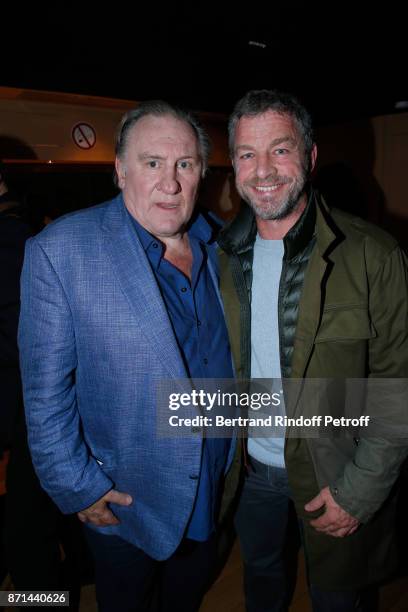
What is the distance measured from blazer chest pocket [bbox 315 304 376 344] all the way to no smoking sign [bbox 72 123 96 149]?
5.82 meters

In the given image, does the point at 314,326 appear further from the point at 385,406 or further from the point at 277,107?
the point at 277,107

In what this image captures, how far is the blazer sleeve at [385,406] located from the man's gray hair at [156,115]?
794 mm

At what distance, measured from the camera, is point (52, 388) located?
1.20 metres

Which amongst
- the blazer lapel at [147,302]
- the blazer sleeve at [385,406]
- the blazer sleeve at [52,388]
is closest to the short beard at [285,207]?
the blazer sleeve at [385,406]

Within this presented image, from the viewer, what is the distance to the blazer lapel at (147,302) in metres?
1.19

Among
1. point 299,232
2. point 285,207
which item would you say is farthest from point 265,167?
point 299,232

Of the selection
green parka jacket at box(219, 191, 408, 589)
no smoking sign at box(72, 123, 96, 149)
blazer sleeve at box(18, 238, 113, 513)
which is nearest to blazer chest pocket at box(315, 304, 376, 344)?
green parka jacket at box(219, 191, 408, 589)

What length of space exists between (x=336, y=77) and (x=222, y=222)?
4.00 m

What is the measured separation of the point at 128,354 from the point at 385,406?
886 mm

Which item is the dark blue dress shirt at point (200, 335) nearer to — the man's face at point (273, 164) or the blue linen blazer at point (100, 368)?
the blue linen blazer at point (100, 368)

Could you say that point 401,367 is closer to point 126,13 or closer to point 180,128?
point 180,128

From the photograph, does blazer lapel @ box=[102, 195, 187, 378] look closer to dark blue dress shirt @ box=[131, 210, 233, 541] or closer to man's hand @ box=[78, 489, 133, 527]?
dark blue dress shirt @ box=[131, 210, 233, 541]

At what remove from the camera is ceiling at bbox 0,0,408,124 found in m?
3.02

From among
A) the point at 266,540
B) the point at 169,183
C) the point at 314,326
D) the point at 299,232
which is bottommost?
the point at 266,540
